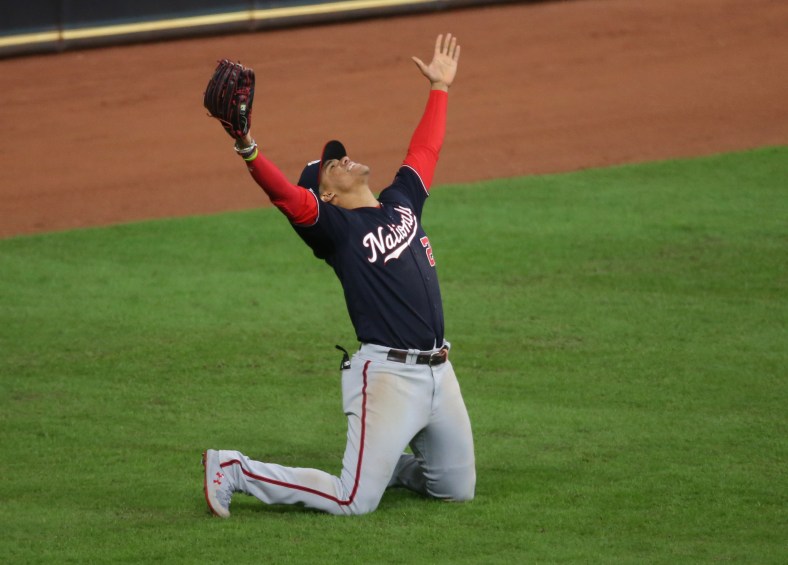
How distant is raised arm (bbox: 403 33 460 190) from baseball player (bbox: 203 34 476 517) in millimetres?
420

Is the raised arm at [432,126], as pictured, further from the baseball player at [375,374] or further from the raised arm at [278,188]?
the raised arm at [278,188]

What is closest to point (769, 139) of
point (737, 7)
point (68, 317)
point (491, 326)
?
point (737, 7)

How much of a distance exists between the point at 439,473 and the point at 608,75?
29.2ft

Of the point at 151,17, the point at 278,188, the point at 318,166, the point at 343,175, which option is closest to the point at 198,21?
the point at 151,17

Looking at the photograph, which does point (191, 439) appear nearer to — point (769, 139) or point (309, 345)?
point (309, 345)

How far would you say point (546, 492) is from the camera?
5492 mm

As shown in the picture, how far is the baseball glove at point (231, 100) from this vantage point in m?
5.02

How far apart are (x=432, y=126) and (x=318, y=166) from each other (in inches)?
25.5

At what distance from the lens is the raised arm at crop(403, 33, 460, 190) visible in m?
5.92

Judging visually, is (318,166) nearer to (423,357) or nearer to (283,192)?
(283,192)

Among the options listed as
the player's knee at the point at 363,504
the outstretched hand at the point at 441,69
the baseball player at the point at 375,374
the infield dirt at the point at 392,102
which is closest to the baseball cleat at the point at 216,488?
the baseball player at the point at 375,374

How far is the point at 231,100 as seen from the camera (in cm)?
502

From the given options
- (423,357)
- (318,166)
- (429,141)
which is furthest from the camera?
(429,141)

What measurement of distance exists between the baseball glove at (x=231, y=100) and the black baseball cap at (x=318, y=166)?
1.86ft
